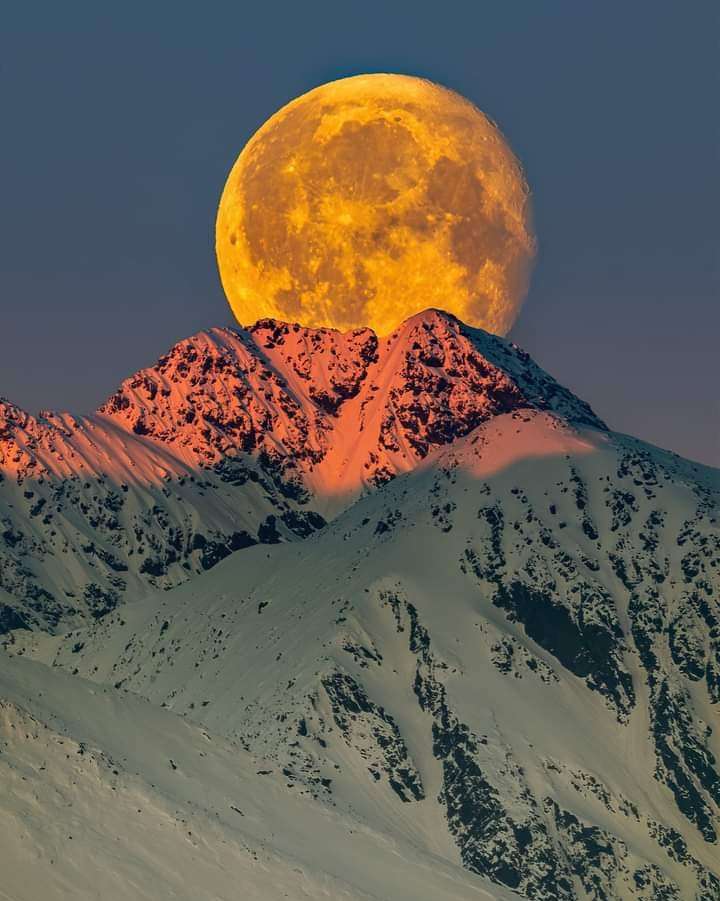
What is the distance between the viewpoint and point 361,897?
643 ft

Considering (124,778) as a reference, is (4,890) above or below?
below

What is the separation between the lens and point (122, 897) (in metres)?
181

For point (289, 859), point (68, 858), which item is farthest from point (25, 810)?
point (289, 859)

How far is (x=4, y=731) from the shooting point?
197 m

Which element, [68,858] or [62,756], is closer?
[68,858]

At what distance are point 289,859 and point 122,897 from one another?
63.1 feet

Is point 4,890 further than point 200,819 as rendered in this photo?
No

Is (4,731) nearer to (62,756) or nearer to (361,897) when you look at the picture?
(62,756)

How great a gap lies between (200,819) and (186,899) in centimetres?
1337

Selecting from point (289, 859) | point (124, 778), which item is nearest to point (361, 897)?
point (289, 859)

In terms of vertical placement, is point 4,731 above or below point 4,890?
above

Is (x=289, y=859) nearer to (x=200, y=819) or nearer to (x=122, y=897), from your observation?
(x=200, y=819)

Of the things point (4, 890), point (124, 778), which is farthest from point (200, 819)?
point (4, 890)

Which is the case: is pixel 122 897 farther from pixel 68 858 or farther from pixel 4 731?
pixel 4 731
